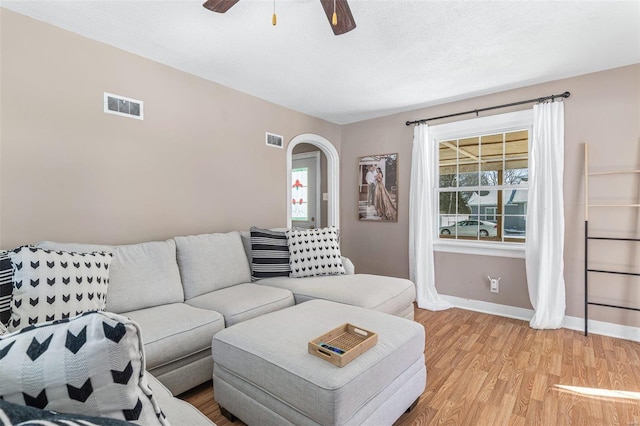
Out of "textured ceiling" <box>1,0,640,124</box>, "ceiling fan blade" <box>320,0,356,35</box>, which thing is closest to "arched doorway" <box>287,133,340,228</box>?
"textured ceiling" <box>1,0,640,124</box>

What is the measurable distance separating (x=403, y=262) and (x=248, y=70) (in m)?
2.87

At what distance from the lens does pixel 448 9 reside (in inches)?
78.2

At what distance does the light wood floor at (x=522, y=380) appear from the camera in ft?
5.91

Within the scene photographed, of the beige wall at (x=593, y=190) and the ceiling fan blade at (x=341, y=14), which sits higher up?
the ceiling fan blade at (x=341, y=14)

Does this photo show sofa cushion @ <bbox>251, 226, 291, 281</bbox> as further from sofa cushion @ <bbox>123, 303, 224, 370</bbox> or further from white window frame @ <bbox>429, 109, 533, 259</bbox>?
white window frame @ <bbox>429, 109, 533, 259</bbox>

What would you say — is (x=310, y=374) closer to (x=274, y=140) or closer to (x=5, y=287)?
(x=5, y=287)

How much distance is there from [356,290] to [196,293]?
1.25 metres

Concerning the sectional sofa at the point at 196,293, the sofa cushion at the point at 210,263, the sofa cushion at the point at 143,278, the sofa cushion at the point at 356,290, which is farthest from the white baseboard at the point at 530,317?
the sofa cushion at the point at 143,278

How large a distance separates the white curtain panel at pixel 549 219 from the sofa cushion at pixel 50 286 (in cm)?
Result: 361

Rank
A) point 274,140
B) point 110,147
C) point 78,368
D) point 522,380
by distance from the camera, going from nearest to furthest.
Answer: point 78,368, point 522,380, point 110,147, point 274,140

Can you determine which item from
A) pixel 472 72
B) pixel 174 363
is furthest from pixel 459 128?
pixel 174 363

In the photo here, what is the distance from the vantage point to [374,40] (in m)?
2.36

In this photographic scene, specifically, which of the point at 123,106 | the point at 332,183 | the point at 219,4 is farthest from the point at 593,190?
the point at 123,106

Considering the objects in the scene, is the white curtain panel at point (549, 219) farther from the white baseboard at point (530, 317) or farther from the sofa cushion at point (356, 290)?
the sofa cushion at point (356, 290)
